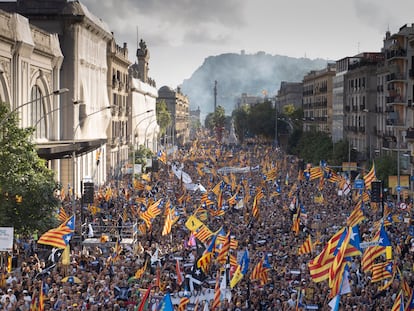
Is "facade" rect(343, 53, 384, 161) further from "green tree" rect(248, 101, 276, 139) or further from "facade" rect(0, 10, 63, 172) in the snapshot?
"green tree" rect(248, 101, 276, 139)

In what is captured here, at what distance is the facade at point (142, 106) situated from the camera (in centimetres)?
11231

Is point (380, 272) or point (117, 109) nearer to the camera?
point (380, 272)

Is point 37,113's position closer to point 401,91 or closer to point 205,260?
point 205,260

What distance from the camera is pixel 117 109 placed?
9794 cm

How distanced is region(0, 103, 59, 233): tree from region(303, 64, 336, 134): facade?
299ft

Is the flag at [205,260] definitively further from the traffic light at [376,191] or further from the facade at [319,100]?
the facade at [319,100]

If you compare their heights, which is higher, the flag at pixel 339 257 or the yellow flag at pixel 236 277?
the flag at pixel 339 257

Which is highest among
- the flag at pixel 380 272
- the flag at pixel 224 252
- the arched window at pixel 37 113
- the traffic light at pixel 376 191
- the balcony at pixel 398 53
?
the balcony at pixel 398 53

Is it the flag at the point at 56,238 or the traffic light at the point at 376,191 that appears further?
the traffic light at the point at 376,191

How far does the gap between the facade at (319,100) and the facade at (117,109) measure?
3053cm

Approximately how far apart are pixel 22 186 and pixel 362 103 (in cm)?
7173

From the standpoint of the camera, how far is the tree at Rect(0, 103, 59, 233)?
31.2 metres

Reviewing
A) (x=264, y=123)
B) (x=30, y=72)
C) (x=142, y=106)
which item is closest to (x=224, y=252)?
(x=30, y=72)

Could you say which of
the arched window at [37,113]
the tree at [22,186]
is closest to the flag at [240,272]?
the tree at [22,186]
